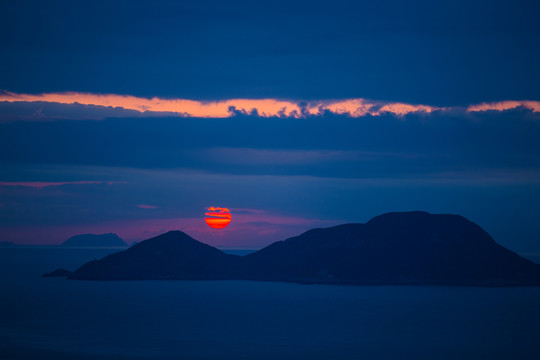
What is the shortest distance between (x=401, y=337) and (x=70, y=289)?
10073 centimetres

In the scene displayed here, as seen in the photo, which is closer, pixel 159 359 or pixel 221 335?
pixel 159 359

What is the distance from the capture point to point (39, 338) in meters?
83.5

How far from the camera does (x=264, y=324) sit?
98750 mm

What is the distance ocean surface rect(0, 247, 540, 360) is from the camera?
7481 cm

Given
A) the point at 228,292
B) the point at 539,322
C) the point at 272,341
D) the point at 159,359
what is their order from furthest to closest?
the point at 228,292 < the point at 539,322 < the point at 272,341 < the point at 159,359

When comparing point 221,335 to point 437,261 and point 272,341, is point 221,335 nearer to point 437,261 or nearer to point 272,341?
point 272,341

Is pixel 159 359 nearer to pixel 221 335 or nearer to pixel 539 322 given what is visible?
pixel 221 335

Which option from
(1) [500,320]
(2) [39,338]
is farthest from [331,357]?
(1) [500,320]

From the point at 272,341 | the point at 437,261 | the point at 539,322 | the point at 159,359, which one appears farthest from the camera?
the point at 437,261

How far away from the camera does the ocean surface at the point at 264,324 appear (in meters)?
74.8

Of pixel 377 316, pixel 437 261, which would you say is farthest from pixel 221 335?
pixel 437 261

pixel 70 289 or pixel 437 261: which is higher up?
pixel 437 261

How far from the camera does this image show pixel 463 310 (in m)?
121

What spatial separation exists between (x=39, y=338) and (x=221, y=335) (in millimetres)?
24018
